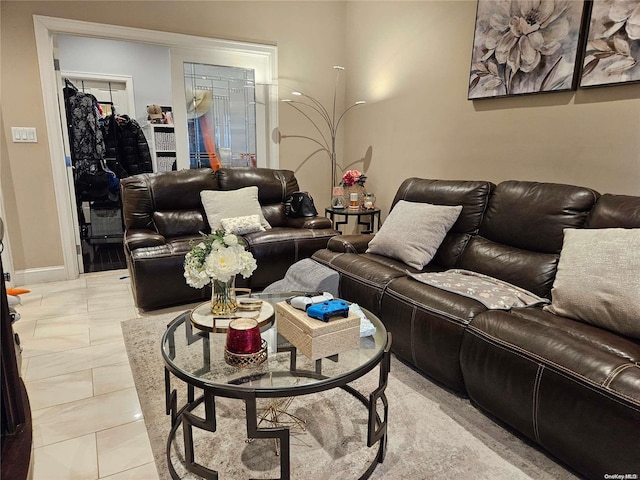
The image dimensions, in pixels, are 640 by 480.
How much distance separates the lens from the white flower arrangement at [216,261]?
1640 mm

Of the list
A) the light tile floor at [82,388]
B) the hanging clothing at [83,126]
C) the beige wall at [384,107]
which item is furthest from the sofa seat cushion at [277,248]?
the hanging clothing at [83,126]

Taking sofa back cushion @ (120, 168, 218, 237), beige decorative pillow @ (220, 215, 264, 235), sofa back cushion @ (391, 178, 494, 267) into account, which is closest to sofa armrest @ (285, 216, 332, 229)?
beige decorative pillow @ (220, 215, 264, 235)

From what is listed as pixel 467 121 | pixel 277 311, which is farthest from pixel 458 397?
pixel 467 121

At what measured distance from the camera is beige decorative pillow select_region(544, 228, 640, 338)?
161cm

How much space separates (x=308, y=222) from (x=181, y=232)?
3.64 ft

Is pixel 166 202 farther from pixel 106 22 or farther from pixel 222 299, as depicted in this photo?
pixel 222 299

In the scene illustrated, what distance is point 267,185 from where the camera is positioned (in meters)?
3.86

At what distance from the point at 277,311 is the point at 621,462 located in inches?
50.6

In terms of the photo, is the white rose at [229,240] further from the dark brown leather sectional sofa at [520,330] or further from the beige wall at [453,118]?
the beige wall at [453,118]

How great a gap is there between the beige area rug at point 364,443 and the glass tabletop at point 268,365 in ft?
1.33

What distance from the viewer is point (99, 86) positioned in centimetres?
542

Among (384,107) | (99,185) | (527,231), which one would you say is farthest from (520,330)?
(99,185)

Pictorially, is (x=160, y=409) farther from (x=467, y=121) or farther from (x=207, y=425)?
(x=467, y=121)

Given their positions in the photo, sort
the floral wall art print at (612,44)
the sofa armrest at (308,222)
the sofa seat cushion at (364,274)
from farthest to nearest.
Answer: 1. the sofa armrest at (308,222)
2. the sofa seat cushion at (364,274)
3. the floral wall art print at (612,44)
